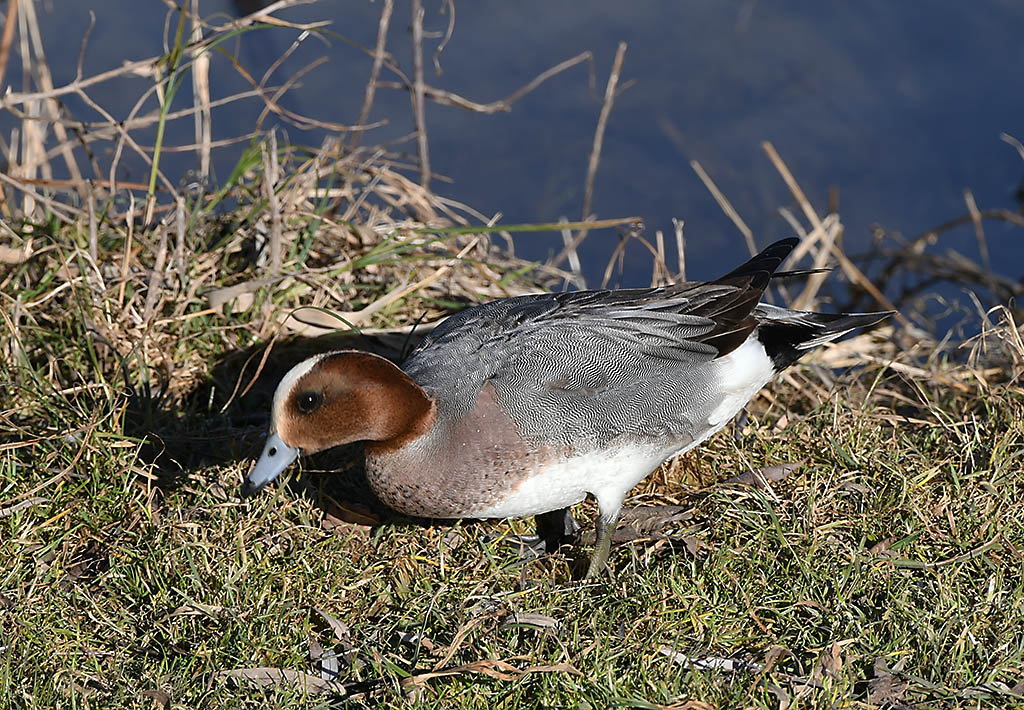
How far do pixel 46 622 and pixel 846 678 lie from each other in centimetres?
179

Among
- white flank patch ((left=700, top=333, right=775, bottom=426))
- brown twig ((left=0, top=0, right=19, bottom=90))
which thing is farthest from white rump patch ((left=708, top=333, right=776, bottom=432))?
brown twig ((left=0, top=0, right=19, bottom=90))

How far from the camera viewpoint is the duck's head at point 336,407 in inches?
97.7

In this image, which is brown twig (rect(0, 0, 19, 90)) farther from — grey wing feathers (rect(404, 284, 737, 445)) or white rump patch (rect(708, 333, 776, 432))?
white rump patch (rect(708, 333, 776, 432))

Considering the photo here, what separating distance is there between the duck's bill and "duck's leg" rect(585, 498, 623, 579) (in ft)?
2.55

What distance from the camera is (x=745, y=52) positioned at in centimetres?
570

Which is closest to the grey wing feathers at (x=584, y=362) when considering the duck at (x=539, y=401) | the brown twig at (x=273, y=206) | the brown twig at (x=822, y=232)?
the duck at (x=539, y=401)

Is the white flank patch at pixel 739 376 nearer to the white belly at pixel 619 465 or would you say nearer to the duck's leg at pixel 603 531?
the white belly at pixel 619 465

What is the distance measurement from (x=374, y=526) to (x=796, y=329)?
1286 mm

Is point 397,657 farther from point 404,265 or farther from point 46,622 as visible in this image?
point 404,265

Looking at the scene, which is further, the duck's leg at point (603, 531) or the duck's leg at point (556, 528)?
the duck's leg at point (556, 528)

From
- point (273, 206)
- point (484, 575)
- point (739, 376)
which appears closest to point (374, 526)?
point (484, 575)

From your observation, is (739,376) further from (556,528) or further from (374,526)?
(374,526)

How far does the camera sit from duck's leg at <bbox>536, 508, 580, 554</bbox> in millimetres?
2904

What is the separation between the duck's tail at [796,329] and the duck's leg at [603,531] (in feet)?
2.19
